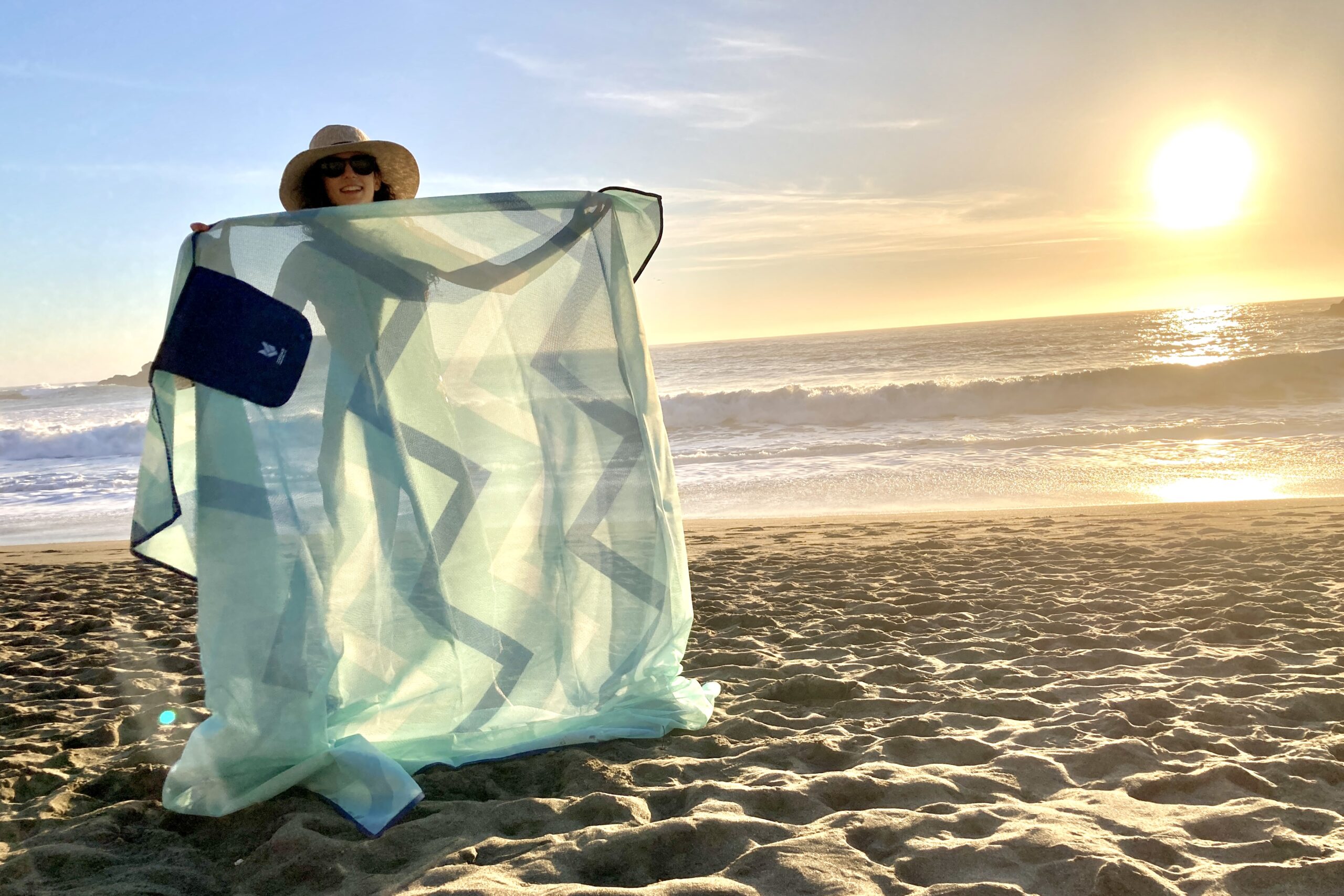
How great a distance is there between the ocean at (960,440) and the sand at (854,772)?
3955 millimetres

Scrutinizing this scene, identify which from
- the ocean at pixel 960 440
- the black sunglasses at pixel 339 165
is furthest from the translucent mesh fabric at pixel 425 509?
the ocean at pixel 960 440

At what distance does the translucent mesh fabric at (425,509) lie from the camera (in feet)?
6.98

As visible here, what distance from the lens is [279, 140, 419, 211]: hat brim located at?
2.42 meters

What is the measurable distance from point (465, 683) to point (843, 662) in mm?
1568

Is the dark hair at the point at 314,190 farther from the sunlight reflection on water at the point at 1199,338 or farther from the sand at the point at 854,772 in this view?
the sunlight reflection on water at the point at 1199,338

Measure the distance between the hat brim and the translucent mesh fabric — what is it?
0.28 m

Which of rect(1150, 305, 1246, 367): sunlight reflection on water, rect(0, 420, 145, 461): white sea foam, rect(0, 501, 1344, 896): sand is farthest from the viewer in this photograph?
rect(1150, 305, 1246, 367): sunlight reflection on water

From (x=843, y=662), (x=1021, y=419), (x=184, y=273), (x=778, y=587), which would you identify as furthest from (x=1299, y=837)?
(x=1021, y=419)

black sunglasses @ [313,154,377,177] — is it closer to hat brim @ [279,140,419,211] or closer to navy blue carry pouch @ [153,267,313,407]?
hat brim @ [279,140,419,211]

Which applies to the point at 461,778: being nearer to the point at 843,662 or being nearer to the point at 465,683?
the point at 465,683

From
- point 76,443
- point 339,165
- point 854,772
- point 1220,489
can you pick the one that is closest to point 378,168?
point 339,165

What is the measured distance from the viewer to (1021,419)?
47.1ft

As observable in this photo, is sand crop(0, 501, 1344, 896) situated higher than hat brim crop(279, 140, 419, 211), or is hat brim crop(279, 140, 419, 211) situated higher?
hat brim crop(279, 140, 419, 211)

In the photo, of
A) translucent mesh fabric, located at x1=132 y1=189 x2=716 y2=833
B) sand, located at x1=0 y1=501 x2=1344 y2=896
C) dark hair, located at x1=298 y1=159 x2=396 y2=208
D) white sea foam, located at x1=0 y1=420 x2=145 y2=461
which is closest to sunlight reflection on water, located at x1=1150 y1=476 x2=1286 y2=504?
sand, located at x1=0 y1=501 x2=1344 y2=896
